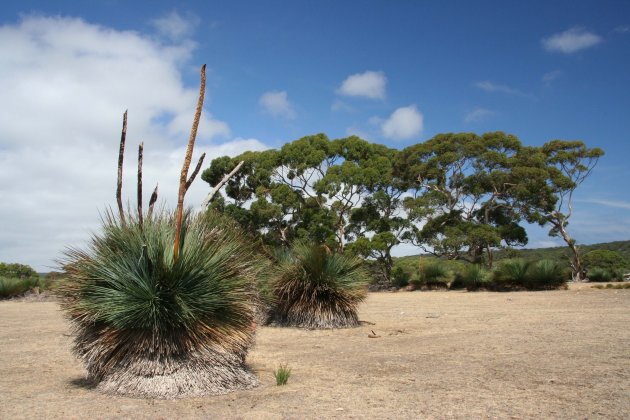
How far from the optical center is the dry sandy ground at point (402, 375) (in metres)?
5.13

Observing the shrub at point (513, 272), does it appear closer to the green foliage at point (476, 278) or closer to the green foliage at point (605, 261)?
the green foliage at point (476, 278)

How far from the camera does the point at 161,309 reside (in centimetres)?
574

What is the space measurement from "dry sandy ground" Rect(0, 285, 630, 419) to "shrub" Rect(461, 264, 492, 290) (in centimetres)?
1338

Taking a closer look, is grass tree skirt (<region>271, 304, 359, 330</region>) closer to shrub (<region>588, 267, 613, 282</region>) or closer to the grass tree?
the grass tree

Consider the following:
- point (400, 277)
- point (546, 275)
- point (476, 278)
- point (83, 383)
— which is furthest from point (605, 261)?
point (83, 383)

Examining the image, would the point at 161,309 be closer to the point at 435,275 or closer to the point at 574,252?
the point at 435,275

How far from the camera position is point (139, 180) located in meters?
6.31

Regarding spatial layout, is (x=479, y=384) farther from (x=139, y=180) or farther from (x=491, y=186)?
(x=491, y=186)

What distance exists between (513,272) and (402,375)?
738 inches

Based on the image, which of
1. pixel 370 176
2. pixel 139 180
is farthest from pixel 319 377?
pixel 370 176

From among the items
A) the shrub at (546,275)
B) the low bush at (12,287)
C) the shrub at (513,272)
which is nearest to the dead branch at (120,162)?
the shrub at (546,275)

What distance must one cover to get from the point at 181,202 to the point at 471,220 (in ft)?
99.5

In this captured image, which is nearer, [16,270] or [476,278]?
[476,278]

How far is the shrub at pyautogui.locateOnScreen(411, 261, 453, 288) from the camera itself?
95.3ft
